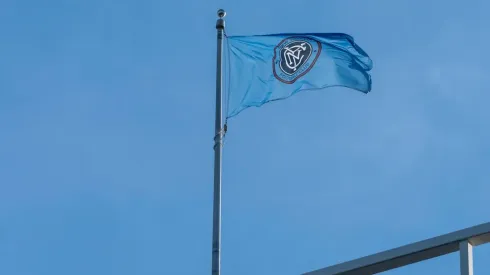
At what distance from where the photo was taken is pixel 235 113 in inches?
786

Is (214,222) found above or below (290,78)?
below

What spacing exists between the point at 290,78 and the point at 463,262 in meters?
5.43

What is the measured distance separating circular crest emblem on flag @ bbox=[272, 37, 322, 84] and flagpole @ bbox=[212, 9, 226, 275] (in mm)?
1143

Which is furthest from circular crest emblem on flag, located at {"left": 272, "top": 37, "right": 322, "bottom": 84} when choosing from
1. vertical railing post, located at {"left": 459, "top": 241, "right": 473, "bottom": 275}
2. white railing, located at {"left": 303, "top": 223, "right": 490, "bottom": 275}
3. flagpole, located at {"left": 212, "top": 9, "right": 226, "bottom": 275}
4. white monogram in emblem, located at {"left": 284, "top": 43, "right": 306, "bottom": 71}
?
vertical railing post, located at {"left": 459, "top": 241, "right": 473, "bottom": 275}

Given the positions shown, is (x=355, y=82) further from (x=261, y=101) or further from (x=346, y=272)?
(x=346, y=272)

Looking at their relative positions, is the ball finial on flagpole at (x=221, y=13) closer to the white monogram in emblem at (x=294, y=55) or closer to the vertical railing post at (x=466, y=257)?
the white monogram in emblem at (x=294, y=55)

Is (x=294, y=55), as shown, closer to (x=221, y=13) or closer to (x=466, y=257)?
(x=221, y=13)

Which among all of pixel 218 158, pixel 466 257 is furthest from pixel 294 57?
pixel 466 257

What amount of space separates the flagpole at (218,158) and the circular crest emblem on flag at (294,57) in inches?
45.0

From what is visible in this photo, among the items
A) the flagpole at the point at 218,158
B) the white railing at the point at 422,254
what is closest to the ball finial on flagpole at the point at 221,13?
the flagpole at the point at 218,158

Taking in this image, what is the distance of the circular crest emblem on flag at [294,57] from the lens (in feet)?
68.1

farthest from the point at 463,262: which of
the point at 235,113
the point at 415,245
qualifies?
the point at 235,113

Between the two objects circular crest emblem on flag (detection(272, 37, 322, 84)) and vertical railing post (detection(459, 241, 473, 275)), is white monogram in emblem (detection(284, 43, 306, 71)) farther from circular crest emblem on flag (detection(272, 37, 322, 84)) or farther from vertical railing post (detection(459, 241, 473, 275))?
vertical railing post (detection(459, 241, 473, 275))

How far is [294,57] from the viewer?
20891mm
